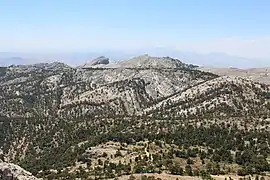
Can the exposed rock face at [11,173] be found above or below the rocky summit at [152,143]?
above

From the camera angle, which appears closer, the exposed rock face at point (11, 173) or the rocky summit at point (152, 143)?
the exposed rock face at point (11, 173)

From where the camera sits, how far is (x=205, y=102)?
15675 centimetres

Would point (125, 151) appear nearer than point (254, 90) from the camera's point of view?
Yes

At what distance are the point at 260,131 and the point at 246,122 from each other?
8.59m

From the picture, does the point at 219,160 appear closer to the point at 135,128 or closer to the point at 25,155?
the point at 135,128

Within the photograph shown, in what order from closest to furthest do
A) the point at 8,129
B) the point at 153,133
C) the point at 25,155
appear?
the point at 153,133 → the point at 25,155 → the point at 8,129

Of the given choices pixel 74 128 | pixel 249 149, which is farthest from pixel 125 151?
pixel 74 128

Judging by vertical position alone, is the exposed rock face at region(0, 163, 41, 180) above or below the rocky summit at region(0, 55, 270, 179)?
above

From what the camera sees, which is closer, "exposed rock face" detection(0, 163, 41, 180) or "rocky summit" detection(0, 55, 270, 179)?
"exposed rock face" detection(0, 163, 41, 180)

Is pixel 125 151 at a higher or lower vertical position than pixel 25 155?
higher

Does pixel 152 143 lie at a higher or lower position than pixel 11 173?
lower

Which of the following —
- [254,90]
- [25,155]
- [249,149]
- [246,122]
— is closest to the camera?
[249,149]

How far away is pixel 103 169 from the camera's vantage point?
253 ft

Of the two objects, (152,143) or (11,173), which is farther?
(152,143)
